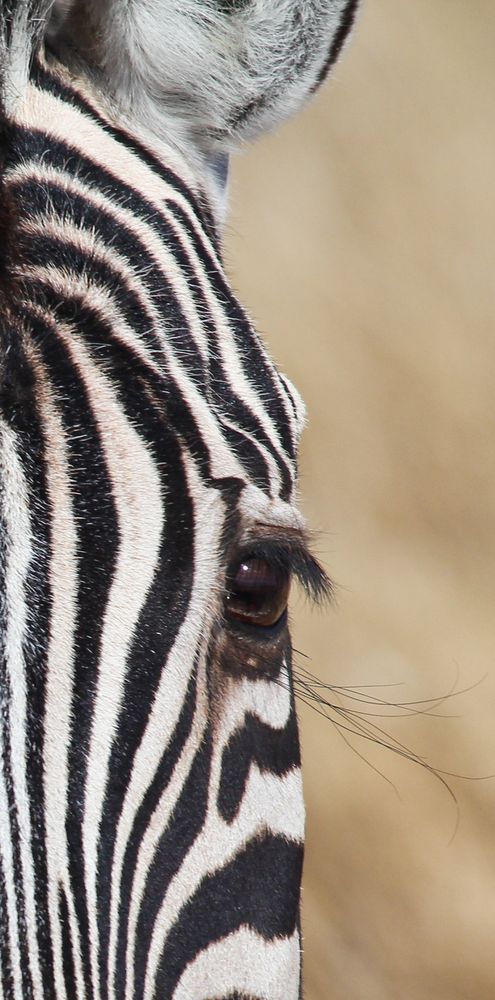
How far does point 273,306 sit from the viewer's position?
4.34 m

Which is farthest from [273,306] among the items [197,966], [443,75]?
[197,966]

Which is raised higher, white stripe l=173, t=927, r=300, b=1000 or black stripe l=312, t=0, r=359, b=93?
black stripe l=312, t=0, r=359, b=93

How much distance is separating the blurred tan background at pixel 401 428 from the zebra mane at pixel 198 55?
8.43 ft

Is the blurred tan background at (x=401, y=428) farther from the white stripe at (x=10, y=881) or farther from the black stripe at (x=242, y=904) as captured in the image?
the white stripe at (x=10, y=881)

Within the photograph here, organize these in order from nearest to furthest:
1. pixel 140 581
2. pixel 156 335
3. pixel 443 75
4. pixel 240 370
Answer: pixel 140 581, pixel 156 335, pixel 240 370, pixel 443 75

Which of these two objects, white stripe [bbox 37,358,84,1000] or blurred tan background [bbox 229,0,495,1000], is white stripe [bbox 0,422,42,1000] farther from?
blurred tan background [bbox 229,0,495,1000]

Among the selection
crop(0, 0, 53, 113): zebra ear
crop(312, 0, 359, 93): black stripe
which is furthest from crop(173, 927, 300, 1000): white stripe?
crop(312, 0, 359, 93): black stripe

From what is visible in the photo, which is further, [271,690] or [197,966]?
[271,690]

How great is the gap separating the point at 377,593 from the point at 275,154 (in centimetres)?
173

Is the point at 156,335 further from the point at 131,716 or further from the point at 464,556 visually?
the point at 464,556

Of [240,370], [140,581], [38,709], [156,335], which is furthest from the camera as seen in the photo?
[240,370]

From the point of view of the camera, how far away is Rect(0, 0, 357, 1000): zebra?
3.33 ft

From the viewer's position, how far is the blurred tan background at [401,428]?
4098 mm

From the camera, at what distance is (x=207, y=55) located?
1.46 metres
